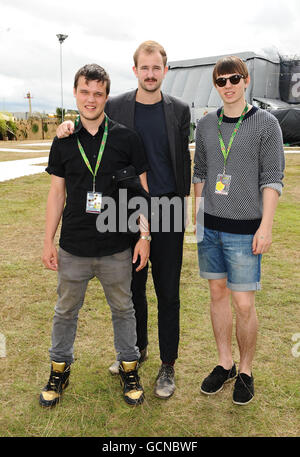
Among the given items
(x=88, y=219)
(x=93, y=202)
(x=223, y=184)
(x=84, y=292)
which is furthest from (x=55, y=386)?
(x=223, y=184)

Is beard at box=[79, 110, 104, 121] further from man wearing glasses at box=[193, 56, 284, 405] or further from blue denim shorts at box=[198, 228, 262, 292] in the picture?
blue denim shorts at box=[198, 228, 262, 292]

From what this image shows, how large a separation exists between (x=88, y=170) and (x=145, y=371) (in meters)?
1.56

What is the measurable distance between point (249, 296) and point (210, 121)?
110 cm

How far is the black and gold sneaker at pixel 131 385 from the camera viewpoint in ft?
8.73

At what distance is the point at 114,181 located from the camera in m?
2.43

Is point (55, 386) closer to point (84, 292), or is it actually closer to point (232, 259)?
point (84, 292)

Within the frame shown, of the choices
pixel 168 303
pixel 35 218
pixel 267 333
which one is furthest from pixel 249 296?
pixel 35 218

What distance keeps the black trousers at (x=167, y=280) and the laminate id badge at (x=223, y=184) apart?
0.31 meters

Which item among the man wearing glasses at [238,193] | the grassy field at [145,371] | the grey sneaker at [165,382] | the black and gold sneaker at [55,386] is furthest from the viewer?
the grey sneaker at [165,382]

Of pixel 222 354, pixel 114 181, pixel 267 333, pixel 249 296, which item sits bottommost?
pixel 267 333

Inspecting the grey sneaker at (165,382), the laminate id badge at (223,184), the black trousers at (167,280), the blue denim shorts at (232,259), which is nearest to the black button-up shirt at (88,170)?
the black trousers at (167,280)

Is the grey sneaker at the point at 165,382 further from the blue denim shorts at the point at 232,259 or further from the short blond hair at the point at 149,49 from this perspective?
the short blond hair at the point at 149,49

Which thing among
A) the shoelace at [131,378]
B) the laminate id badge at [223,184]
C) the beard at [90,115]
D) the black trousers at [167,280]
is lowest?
the shoelace at [131,378]
